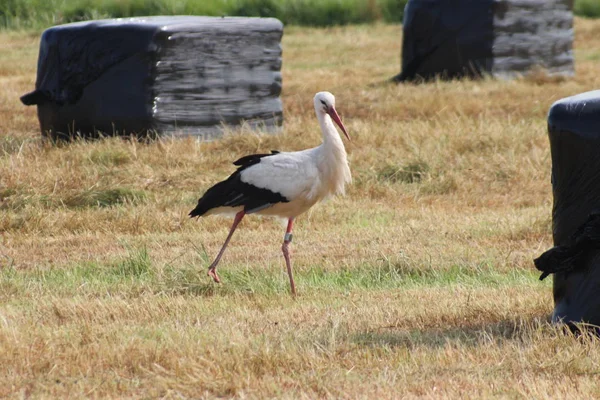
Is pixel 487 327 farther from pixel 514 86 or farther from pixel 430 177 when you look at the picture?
pixel 514 86

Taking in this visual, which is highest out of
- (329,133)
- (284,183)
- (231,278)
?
(329,133)

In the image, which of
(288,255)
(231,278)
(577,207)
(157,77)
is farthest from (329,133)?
(157,77)

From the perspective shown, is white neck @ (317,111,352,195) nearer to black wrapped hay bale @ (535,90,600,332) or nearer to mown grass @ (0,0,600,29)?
black wrapped hay bale @ (535,90,600,332)

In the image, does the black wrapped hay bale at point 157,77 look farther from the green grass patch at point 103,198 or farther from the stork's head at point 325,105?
the stork's head at point 325,105

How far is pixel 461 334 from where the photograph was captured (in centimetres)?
597

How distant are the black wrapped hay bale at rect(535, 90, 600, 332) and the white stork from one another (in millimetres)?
2380

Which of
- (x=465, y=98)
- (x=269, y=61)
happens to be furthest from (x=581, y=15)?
(x=269, y=61)

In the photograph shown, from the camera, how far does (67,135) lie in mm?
12867

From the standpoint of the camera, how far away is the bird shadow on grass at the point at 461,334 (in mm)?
5730

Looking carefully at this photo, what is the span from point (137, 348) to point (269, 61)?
8.35m

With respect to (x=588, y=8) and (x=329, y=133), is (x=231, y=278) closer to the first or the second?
(x=329, y=133)

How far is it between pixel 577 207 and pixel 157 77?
776cm

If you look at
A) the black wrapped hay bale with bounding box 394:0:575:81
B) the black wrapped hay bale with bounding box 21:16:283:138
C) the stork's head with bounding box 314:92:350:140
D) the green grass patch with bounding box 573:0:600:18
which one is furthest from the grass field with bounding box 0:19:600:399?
the green grass patch with bounding box 573:0:600:18

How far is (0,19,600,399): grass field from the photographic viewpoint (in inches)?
Answer: 208
